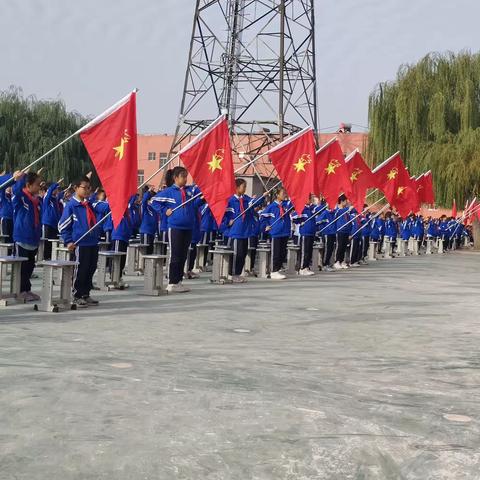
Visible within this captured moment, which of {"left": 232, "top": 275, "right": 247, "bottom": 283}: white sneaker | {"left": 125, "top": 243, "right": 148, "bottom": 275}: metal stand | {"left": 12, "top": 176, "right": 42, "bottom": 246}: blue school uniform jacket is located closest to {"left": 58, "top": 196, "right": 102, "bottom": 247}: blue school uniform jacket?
{"left": 12, "top": 176, "right": 42, "bottom": 246}: blue school uniform jacket

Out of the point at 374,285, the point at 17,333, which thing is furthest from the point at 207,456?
the point at 374,285

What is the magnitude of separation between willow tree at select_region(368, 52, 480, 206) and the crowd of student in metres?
12.3

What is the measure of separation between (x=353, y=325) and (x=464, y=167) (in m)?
25.7

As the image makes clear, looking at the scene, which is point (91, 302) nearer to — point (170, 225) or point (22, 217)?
point (22, 217)

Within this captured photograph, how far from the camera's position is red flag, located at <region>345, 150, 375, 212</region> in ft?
57.4

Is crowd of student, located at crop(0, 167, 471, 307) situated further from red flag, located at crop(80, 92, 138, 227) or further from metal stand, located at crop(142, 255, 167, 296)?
red flag, located at crop(80, 92, 138, 227)

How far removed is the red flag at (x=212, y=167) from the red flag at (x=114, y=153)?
7.29ft

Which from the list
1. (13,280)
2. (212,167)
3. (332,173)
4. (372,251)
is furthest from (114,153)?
(372,251)

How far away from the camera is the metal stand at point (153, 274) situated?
10906 mm

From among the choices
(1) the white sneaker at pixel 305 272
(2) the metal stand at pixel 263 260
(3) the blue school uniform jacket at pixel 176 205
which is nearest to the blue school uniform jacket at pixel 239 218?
(2) the metal stand at pixel 263 260

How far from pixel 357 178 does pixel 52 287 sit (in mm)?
10789

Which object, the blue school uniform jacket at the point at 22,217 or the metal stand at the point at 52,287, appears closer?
the metal stand at the point at 52,287

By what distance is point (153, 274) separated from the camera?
35.9 feet

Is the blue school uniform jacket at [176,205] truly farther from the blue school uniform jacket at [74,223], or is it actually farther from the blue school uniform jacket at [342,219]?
the blue school uniform jacket at [342,219]
